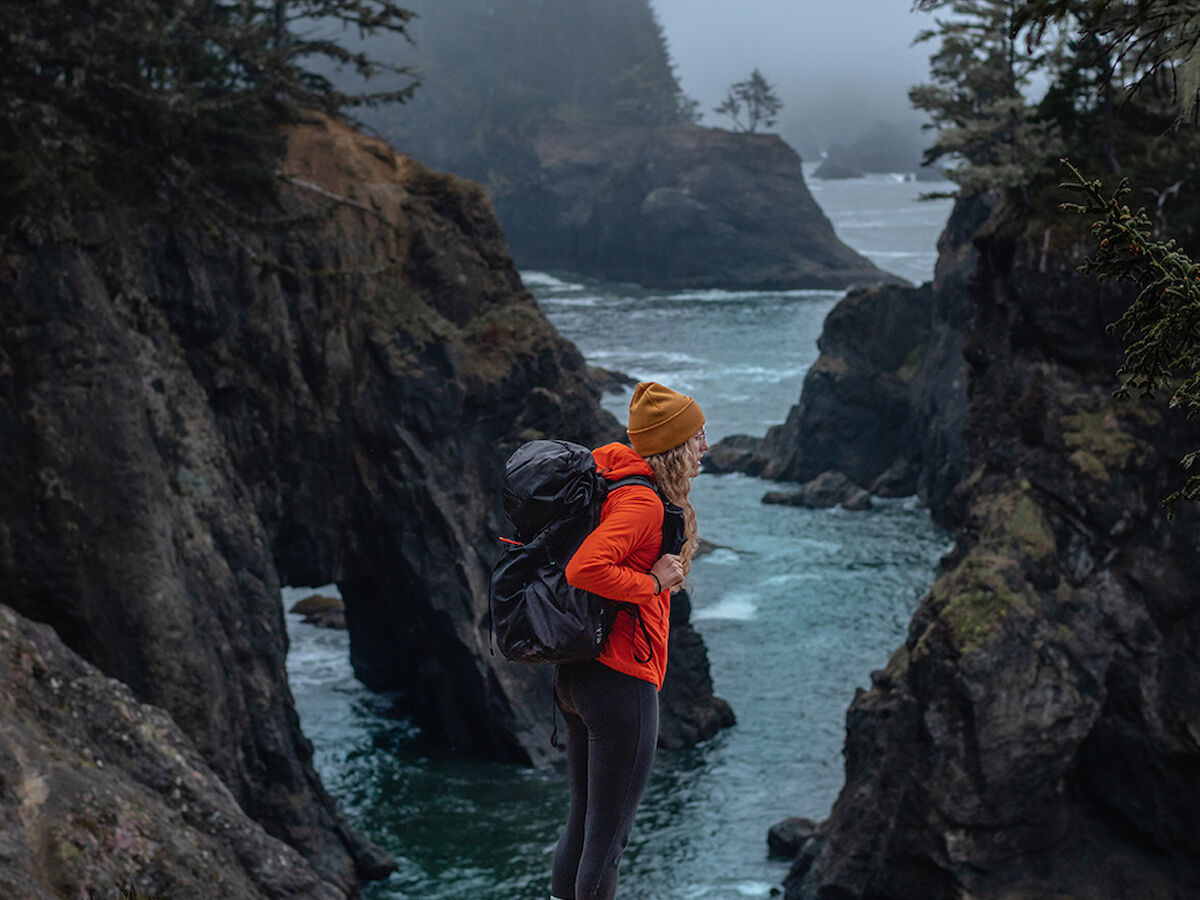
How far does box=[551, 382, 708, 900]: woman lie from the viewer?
6211 mm

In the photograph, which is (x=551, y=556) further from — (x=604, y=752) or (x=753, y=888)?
(x=753, y=888)

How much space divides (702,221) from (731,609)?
85.7 meters

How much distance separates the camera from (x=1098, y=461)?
25.7 m

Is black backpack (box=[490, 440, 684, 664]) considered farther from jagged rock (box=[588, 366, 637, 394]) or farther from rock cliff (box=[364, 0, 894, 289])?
rock cliff (box=[364, 0, 894, 289])

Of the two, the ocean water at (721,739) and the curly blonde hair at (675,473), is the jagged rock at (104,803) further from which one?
the ocean water at (721,739)

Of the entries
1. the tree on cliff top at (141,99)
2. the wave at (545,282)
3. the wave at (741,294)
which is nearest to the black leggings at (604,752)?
the tree on cliff top at (141,99)

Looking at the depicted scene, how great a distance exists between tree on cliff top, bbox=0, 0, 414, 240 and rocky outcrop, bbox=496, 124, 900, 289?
99.2 metres

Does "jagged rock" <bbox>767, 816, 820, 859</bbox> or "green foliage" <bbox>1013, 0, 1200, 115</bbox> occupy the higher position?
"green foliage" <bbox>1013, 0, 1200, 115</bbox>

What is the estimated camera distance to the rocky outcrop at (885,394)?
7181cm

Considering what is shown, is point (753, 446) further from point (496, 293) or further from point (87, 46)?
point (87, 46)

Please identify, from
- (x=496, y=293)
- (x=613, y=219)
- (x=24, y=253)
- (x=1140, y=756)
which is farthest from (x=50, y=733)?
(x=613, y=219)

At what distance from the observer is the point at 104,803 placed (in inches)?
432

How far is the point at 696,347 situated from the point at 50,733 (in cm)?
9391

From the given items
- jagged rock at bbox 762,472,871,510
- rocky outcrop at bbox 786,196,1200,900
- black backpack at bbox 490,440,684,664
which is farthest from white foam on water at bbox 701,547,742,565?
black backpack at bbox 490,440,684,664
